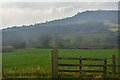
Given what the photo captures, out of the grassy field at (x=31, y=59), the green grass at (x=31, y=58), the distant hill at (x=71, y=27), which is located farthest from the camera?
the distant hill at (x=71, y=27)

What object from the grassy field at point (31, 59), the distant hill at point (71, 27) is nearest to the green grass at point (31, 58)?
the grassy field at point (31, 59)

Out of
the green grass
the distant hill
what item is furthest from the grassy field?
the distant hill

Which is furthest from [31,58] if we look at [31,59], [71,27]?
[71,27]

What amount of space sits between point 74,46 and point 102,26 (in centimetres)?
2082

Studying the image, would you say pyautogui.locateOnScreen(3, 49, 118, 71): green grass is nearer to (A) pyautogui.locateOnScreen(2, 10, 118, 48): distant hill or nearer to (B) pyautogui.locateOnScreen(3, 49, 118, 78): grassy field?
(B) pyautogui.locateOnScreen(3, 49, 118, 78): grassy field

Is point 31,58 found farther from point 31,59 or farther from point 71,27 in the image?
point 71,27

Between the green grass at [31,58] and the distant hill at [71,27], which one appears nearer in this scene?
the green grass at [31,58]

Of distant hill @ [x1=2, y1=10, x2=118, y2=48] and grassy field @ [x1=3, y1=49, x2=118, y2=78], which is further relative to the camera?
distant hill @ [x1=2, y1=10, x2=118, y2=48]

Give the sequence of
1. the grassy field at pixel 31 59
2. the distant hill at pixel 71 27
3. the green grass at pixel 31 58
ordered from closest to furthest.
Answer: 1. the grassy field at pixel 31 59
2. the green grass at pixel 31 58
3. the distant hill at pixel 71 27

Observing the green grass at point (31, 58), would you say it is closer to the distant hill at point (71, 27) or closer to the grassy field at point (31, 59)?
the grassy field at point (31, 59)

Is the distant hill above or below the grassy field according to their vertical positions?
above

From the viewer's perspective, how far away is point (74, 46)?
63.2 metres

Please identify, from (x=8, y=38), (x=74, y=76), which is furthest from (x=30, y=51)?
(x=74, y=76)

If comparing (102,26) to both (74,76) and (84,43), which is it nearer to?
(84,43)
